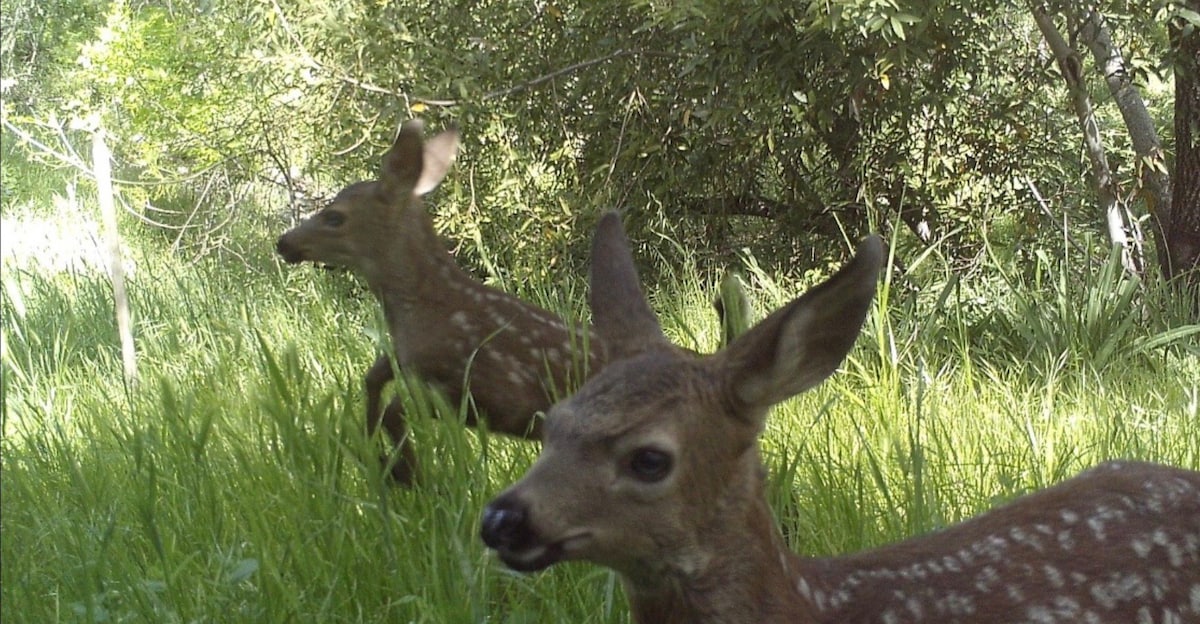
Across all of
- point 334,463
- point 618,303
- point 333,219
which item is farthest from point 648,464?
point 333,219

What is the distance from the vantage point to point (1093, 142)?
21.0 ft

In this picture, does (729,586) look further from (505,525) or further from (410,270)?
(410,270)

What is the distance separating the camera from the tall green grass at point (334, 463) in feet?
8.19

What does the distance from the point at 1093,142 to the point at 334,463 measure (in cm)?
489

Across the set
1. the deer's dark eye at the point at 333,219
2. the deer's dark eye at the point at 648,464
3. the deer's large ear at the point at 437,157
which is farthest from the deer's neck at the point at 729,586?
the deer's large ear at the point at 437,157

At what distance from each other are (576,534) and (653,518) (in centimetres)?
14

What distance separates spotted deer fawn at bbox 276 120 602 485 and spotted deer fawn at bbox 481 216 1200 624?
69 centimetres

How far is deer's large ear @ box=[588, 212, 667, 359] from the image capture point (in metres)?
2.46

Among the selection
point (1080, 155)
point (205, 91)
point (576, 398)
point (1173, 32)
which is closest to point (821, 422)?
point (576, 398)

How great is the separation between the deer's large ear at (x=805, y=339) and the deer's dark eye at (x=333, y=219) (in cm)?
186

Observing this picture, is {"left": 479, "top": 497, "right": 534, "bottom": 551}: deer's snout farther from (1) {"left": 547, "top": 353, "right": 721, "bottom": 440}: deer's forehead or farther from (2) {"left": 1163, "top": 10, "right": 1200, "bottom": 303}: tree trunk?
A: (2) {"left": 1163, "top": 10, "right": 1200, "bottom": 303}: tree trunk

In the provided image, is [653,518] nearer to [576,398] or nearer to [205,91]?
[576,398]

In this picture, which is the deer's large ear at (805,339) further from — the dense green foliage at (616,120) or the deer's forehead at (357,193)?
the dense green foliage at (616,120)

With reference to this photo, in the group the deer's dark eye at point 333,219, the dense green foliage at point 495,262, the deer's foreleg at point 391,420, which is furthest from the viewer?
the deer's dark eye at point 333,219
